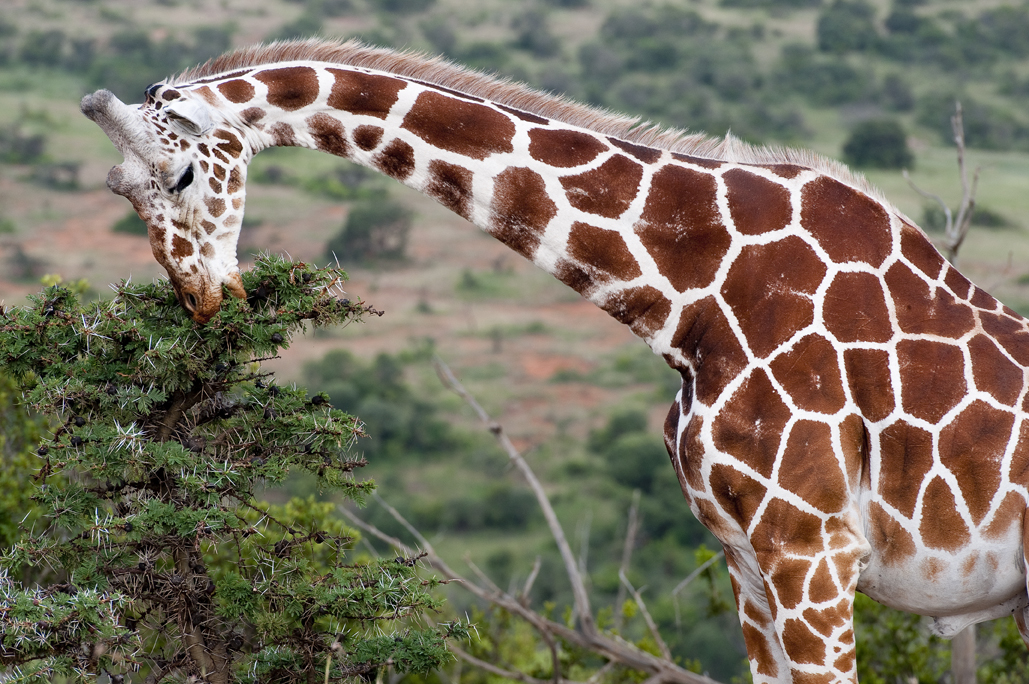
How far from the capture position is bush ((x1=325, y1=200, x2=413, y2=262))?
35.6m

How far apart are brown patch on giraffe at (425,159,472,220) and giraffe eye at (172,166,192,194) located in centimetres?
94

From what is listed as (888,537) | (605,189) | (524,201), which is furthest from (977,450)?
(524,201)

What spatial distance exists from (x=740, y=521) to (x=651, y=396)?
29.4 m

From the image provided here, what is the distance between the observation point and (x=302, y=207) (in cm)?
3828

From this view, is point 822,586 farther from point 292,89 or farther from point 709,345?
point 292,89

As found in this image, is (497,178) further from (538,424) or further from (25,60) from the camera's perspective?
(25,60)

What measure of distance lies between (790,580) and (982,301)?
4.44 ft

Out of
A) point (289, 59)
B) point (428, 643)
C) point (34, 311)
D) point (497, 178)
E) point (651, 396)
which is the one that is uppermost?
point (289, 59)

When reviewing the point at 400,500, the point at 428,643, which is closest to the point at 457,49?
the point at 400,500

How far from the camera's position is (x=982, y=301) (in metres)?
3.77

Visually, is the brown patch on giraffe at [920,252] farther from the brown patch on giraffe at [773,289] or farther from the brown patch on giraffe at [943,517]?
the brown patch on giraffe at [943,517]

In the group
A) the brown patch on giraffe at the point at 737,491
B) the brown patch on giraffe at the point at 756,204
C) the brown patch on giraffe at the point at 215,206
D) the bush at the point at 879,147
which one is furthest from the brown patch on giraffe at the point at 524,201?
the bush at the point at 879,147

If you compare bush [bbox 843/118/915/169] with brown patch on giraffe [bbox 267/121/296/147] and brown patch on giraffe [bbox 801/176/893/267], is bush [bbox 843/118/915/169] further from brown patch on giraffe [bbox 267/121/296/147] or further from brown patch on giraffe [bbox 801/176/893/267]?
brown patch on giraffe [bbox 267/121/296/147]

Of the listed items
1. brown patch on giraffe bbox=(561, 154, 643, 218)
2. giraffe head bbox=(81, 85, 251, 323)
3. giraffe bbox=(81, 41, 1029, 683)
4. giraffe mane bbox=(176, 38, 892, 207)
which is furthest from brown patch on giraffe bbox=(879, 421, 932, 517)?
giraffe head bbox=(81, 85, 251, 323)
